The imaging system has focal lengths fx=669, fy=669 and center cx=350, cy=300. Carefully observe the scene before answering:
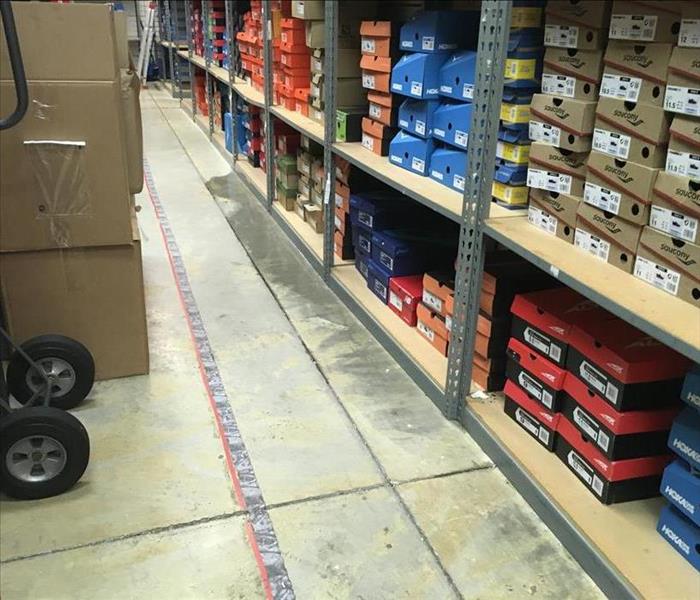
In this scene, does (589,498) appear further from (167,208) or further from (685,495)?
(167,208)

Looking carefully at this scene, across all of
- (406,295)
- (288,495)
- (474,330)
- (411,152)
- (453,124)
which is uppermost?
(453,124)

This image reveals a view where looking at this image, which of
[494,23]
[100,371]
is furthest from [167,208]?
[494,23]

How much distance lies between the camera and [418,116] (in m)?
2.53

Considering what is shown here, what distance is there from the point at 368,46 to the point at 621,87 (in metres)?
1.56

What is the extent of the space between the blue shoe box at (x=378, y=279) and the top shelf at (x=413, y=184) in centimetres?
46

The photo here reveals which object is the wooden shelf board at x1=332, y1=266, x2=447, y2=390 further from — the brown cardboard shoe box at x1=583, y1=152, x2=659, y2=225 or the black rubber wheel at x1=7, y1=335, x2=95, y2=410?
the black rubber wheel at x1=7, y1=335, x2=95, y2=410

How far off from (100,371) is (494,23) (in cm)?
170

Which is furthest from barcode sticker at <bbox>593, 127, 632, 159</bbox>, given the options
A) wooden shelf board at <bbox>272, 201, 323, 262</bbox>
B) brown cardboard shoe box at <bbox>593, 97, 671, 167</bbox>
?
wooden shelf board at <bbox>272, 201, 323, 262</bbox>

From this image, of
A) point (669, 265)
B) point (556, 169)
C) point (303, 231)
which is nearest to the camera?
point (669, 265)

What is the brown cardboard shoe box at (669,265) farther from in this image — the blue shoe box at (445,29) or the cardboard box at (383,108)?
the cardboard box at (383,108)

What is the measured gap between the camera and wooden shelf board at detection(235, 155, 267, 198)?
4.75 metres

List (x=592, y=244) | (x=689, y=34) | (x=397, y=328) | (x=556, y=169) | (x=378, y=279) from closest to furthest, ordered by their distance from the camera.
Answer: (x=689, y=34)
(x=592, y=244)
(x=556, y=169)
(x=397, y=328)
(x=378, y=279)

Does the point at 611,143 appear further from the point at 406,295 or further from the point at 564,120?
the point at 406,295

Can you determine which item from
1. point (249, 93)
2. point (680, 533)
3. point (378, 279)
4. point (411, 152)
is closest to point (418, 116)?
Answer: point (411, 152)
